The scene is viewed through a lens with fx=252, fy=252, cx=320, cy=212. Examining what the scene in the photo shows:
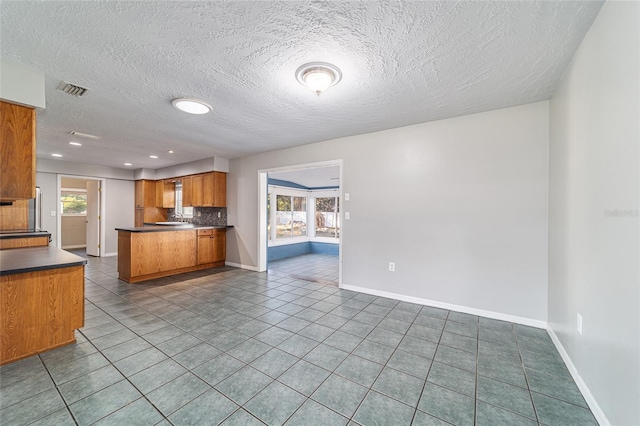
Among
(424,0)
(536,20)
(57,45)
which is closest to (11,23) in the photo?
(57,45)

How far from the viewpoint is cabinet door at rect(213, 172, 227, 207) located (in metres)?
5.55

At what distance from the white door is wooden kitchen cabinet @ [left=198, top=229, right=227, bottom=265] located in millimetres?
3677

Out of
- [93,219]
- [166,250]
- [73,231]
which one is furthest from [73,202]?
[166,250]

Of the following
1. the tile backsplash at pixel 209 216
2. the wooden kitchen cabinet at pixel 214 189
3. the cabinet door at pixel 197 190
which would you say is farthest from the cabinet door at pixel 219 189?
the cabinet door at pixel 197 190

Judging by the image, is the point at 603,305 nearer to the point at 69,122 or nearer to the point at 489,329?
the point at 489,329

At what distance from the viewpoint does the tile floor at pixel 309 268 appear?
4770mm

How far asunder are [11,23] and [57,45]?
0.74 ft

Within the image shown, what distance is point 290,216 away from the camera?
803 centimetres

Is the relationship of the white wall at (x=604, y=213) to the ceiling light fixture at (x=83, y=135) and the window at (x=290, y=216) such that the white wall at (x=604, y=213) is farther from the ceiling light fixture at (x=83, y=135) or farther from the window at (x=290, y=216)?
the window at (x=290, y=216)

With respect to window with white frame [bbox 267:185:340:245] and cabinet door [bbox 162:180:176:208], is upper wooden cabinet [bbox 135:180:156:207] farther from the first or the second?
window with white frame [bbox 267:185:340:245]

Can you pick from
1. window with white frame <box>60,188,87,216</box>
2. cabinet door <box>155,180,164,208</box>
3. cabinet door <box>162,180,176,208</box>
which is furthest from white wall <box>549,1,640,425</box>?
window with white frame <box>60,188,87,216</box>

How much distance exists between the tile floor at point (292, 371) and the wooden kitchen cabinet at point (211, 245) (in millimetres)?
2199

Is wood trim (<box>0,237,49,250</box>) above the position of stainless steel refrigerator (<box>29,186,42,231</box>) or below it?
below

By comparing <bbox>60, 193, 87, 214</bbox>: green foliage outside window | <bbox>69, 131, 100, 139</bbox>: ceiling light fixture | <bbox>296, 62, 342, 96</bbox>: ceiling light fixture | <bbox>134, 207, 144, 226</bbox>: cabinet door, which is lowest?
<bbox>134, 207, 144, 226</bbox>: cabinet door
